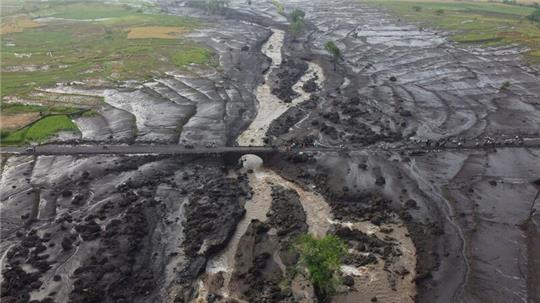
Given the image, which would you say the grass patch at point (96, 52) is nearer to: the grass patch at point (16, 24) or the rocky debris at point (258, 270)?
the grass patch at point (16, 24)

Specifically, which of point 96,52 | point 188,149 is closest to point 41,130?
point 188,149

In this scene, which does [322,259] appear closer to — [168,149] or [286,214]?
[286,214]

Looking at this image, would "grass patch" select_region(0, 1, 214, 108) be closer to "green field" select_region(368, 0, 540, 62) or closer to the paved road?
the paved road

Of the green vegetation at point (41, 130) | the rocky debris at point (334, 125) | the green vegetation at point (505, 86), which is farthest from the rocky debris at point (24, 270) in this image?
the green vegetation at point (505, 86)

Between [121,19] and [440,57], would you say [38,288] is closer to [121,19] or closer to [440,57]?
→ [440,57]

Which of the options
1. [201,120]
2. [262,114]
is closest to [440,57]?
[262,114]

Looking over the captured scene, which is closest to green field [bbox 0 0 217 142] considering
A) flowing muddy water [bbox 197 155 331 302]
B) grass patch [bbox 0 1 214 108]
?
grass patch [bbox 0 1 214 108]
